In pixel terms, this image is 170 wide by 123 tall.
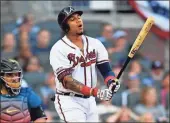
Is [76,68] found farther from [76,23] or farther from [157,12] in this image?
[157,12]

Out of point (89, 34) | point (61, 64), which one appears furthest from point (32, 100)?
point (89, 34)

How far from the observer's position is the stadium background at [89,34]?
9844 mm

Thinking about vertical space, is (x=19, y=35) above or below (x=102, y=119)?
above

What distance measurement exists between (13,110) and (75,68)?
2.33 ft

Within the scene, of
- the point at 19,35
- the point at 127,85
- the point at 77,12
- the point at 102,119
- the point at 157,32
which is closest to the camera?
the point at 77,12

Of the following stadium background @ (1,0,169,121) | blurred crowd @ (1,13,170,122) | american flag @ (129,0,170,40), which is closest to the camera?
blurred crowd @ (1,13,170,122)

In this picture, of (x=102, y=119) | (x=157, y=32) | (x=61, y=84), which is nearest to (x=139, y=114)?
(x=102, y=119)

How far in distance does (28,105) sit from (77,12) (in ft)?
3.31

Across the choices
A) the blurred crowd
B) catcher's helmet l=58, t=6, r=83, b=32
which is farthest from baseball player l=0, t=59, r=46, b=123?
→ the blurred crowd

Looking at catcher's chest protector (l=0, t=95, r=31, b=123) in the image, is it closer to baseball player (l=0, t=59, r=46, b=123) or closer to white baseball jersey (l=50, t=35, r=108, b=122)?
baseball player (l=0, t=59, r=46, b=123)

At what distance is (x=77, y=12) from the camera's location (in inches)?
255

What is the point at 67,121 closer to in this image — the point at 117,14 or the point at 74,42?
the point at 74,42

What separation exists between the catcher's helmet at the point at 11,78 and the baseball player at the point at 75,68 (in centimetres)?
35

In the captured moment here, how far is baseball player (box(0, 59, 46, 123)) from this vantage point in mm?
6496
